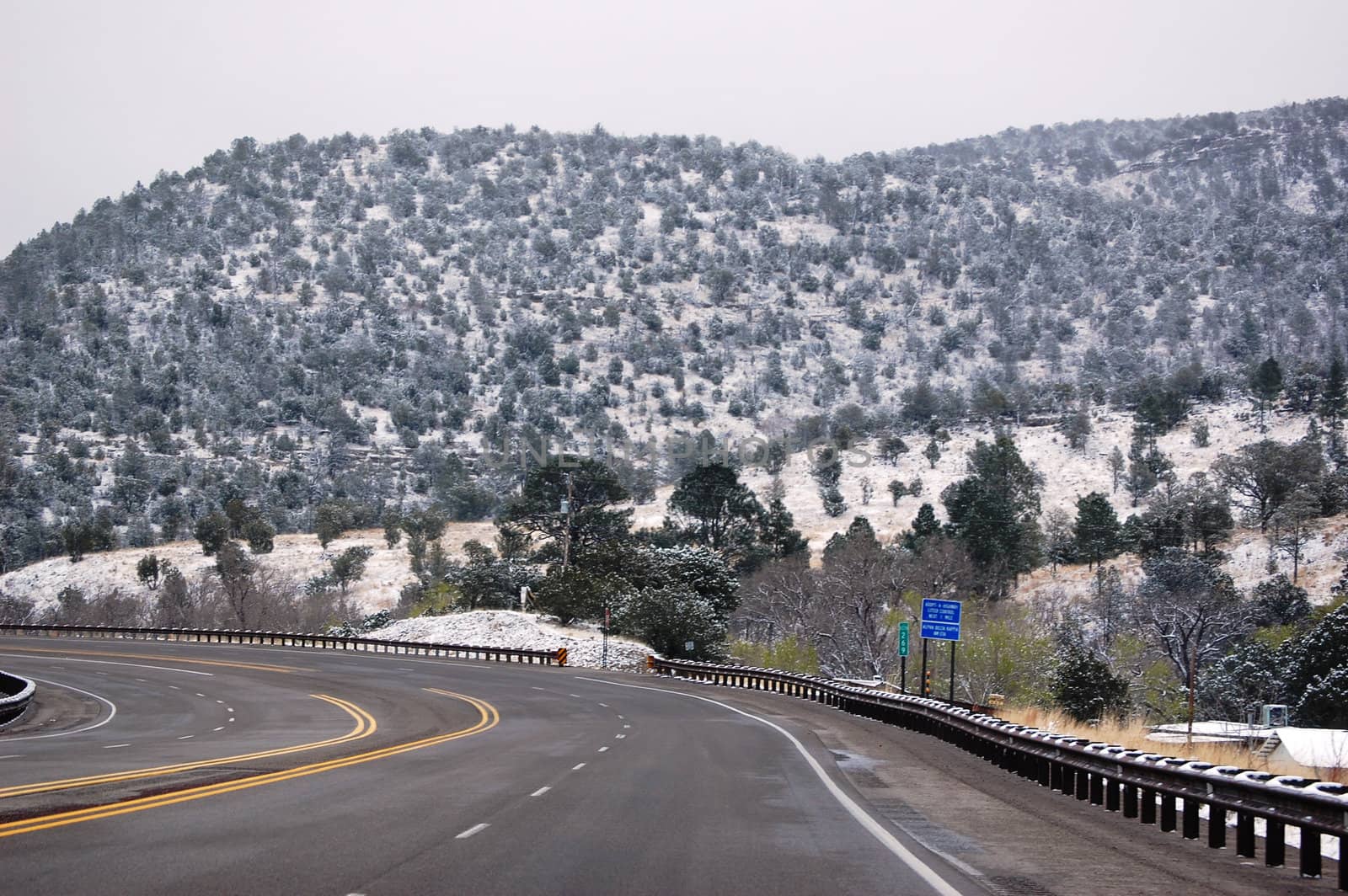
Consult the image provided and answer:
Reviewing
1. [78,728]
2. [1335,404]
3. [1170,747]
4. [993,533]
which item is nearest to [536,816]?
[78,728]

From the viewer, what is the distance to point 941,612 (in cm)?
4494

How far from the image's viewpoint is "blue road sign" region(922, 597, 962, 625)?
44469mm

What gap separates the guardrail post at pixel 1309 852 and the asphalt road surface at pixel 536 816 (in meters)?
0.17

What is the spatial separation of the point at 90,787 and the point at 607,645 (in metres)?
62.7

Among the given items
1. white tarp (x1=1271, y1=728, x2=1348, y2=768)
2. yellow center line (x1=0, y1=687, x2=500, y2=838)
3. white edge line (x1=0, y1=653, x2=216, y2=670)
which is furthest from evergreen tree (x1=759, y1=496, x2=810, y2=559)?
yellow center line (x1=0, y1=687, x2=500, y2=838)

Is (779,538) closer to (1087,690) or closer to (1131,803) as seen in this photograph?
(1087,690)

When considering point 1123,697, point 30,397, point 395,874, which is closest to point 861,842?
point 395,874

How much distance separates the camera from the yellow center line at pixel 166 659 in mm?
58156

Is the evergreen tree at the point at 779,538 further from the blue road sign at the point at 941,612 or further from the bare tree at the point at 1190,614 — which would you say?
the blue road sign at the point at 941,612

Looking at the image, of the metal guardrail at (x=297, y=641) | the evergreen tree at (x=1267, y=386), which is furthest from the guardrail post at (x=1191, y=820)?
the evergreen tree at (x=1267, y=386)

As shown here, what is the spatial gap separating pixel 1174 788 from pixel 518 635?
227 feet

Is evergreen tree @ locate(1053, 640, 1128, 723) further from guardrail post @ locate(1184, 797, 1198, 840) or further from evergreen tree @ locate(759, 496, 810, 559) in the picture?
evergreen tree @ locate(759, 496, 810, 559)

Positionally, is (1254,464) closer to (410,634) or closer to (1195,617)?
(1195,617)

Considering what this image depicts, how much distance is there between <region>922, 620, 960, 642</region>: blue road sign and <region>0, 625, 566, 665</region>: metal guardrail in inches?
1325
